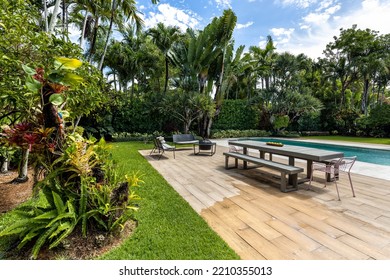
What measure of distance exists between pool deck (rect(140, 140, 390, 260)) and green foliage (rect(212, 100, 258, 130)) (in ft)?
43.2

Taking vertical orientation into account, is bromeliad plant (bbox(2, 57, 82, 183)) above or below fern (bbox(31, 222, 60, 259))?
above

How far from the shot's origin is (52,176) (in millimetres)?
2311

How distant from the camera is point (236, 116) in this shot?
60.7ft

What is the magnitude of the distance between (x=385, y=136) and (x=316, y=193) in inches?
718

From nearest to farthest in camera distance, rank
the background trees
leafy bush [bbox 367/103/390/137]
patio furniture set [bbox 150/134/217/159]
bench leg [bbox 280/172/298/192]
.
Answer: bench leg [bbox 280/172/298/192]
patio furniture set [bbox 150/134/217/159]
the background trees
leafy bush [bbox 367/103/390/137]

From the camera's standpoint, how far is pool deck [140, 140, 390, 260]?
90.0 inches

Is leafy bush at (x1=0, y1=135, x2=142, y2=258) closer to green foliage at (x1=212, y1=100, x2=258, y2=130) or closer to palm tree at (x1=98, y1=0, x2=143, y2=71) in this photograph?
palm tree at (x1=98, y1=0, x2=143, y2=71)

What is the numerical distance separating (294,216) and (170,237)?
205 cm

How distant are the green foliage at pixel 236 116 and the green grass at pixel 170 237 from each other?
14.8m

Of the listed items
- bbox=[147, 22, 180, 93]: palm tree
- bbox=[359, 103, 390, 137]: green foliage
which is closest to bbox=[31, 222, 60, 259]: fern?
bbox=[147, 22, 180, 93]: palm tree

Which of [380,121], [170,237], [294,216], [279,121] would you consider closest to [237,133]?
[279,121]

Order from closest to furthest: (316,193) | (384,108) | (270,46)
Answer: (316,193), (384,108), (270,46)
